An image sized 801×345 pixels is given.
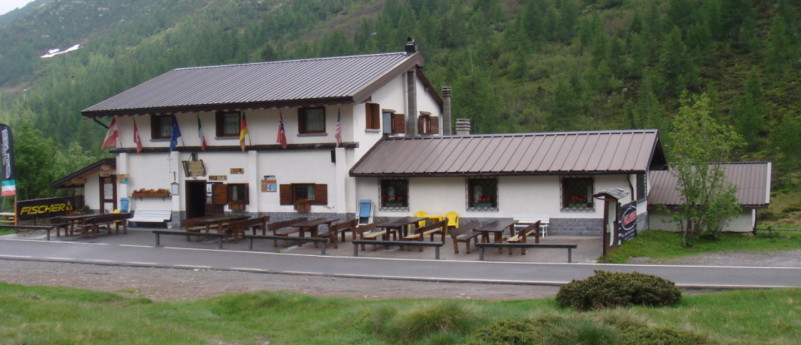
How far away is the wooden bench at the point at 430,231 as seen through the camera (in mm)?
20750

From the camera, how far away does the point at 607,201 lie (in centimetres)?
1850

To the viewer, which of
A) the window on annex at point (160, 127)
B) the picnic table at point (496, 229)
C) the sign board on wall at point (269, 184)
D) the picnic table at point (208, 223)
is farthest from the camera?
the window on annex at point (160, 127)

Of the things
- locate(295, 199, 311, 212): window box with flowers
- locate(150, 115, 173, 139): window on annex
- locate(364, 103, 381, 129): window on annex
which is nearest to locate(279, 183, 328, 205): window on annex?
locate(295, 199, 311, 212): window box with flowers

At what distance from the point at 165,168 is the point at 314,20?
9308cm

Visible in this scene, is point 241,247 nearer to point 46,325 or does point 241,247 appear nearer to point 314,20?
point 46,325

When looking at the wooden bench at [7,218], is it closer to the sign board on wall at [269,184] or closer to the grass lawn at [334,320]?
the sign board on wall at [269,184]

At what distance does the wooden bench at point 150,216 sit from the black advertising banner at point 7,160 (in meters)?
4.37

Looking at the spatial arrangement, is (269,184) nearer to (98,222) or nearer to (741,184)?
(98,222)

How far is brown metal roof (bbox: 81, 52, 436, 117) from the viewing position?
81.0 feet

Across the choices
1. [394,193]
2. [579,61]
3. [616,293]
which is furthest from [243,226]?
[579,61]

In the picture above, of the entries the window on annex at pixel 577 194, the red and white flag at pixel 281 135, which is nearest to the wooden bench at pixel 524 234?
the window on annex at pixel 577 194

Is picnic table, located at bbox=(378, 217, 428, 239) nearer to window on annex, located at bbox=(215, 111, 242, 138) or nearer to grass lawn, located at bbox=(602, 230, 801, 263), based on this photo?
grass lawn, located at bbox=(602, 230, 801, 263)

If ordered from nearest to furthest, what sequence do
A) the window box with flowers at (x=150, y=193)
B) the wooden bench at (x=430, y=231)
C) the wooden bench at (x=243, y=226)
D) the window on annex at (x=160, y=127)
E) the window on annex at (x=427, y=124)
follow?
1. the wooden bench at (x=430, y=231)
2. the wooden bench at (x=243, y=226)
3. the window box with flowers at (x=150, y=193)
4. the window on annex at (x=160, y=127)
5. the window on annex at (x=427, y=124)

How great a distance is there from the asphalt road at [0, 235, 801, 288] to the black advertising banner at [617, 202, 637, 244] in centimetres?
310
